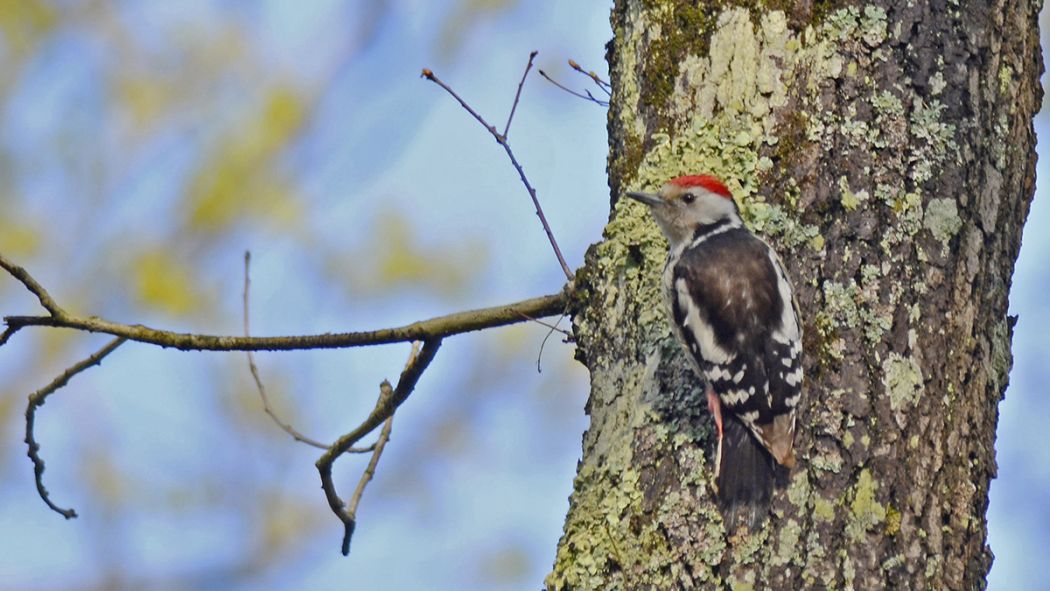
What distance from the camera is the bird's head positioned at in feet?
9.45

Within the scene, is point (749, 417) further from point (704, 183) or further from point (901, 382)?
point (704, 183)

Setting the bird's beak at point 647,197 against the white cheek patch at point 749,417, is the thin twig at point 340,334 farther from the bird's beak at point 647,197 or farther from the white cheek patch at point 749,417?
the white cheek patch at point 749,417

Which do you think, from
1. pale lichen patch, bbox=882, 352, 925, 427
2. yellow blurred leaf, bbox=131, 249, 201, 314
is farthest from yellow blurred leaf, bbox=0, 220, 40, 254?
pale lichen patch, bbox=882, 352, 925, 427

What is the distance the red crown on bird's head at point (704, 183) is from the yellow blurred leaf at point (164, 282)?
5177 millimetres

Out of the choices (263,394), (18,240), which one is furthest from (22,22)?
(263,394)

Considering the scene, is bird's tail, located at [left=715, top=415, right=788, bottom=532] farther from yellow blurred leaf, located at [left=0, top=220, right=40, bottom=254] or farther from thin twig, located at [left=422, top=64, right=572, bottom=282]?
yellow blurred leaf, located at [left=0, top=220, right=40, bottom=254]

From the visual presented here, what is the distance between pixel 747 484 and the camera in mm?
2393

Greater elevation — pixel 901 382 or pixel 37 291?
pixel 37 291

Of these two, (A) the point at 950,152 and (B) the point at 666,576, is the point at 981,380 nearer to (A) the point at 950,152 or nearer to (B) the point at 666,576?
(A) the point at 950,152

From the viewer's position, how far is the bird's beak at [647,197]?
2941 millimetres

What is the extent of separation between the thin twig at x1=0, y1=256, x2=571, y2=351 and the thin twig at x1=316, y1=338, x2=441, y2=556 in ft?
0.20

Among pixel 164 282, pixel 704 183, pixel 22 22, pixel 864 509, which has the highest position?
pixel 22 22

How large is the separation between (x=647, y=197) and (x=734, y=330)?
1.34 ft

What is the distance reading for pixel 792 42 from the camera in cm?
284
